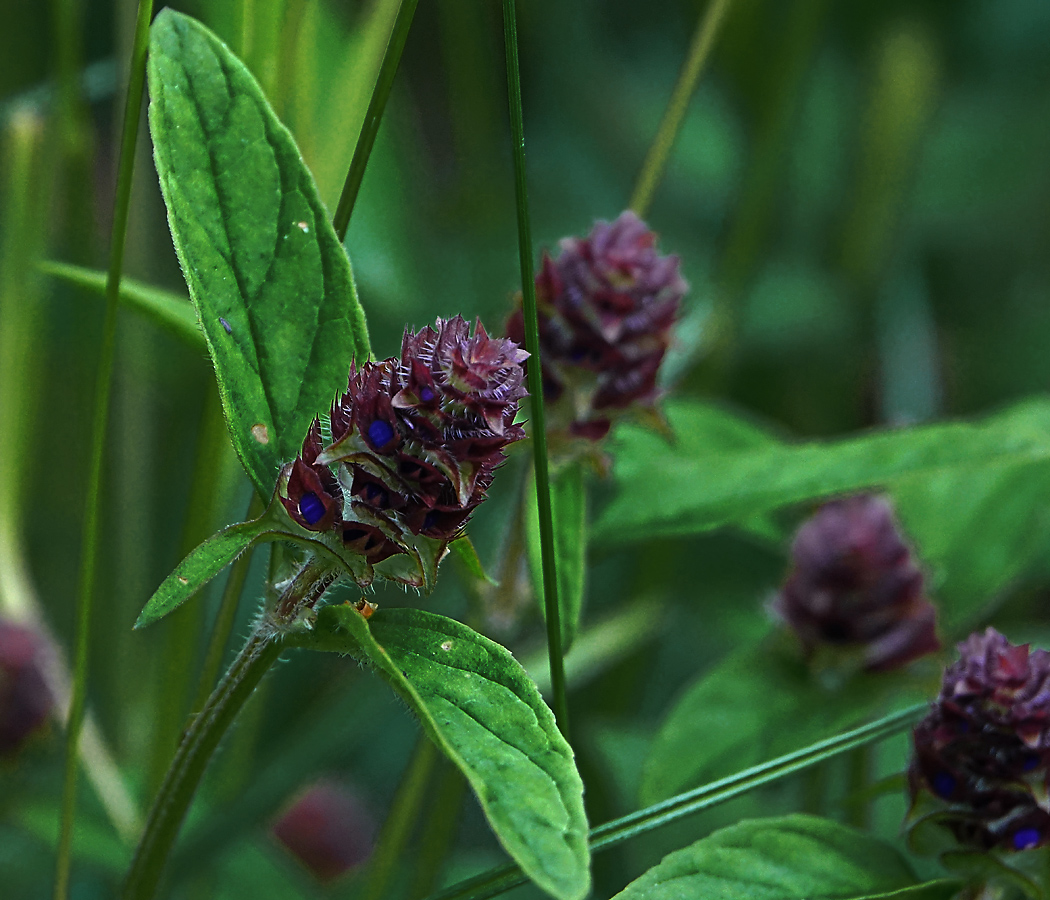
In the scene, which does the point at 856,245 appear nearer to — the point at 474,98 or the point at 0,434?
the point at 474,98

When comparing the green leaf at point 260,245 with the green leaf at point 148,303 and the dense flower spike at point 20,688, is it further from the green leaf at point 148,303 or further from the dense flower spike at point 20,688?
the dense flower spike at point 20,688

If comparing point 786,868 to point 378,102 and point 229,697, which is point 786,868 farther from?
point 378,102

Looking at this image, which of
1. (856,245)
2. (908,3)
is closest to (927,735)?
(856,245)

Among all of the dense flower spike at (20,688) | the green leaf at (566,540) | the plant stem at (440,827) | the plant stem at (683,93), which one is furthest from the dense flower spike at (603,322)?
the dense flower spike at (20,688)

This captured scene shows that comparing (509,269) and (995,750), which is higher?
(509,269)

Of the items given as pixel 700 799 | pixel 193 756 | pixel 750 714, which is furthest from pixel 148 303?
pixel 750 714

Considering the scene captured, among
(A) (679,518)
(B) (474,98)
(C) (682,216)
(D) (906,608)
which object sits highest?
(B) (474,98)
